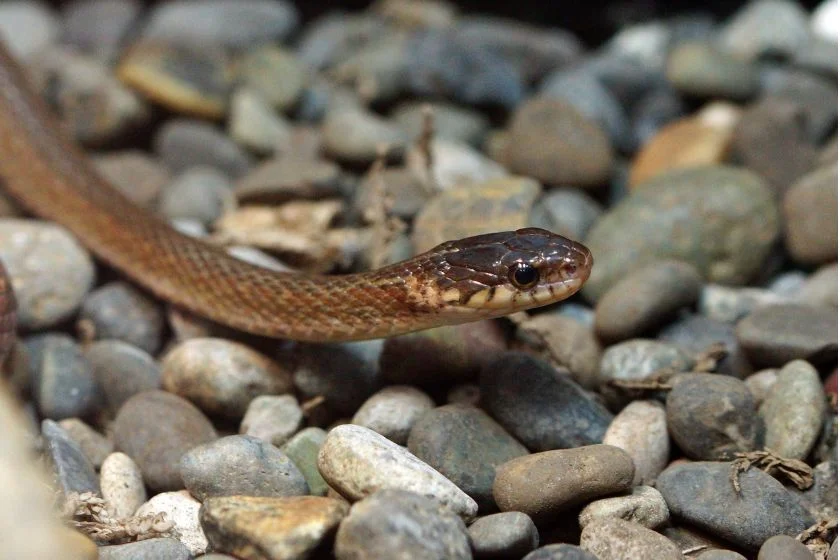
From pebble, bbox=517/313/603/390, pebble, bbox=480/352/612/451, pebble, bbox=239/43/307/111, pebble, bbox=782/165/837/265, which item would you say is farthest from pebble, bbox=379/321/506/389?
pebble, bbox=239/43/307/111

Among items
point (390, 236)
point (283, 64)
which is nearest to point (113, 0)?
point (283, 64)

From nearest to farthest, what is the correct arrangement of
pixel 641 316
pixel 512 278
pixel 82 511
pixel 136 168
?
pixel 82 511, pixel 512 278, pixel 641 316, pixel 136 168

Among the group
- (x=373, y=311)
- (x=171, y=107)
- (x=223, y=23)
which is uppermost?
(x=223, y=23)

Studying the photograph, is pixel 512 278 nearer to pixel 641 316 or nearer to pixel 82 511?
pixel 641 316

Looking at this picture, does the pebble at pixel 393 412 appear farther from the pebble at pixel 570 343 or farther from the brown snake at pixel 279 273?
the pebble at pixel 570 343

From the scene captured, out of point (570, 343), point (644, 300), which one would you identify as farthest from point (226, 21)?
point (644, 300)

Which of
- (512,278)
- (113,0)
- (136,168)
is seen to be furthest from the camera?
(113,0)

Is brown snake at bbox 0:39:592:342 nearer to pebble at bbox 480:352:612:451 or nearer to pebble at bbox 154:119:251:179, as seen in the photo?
pebble at bbox 480:352:612:451
